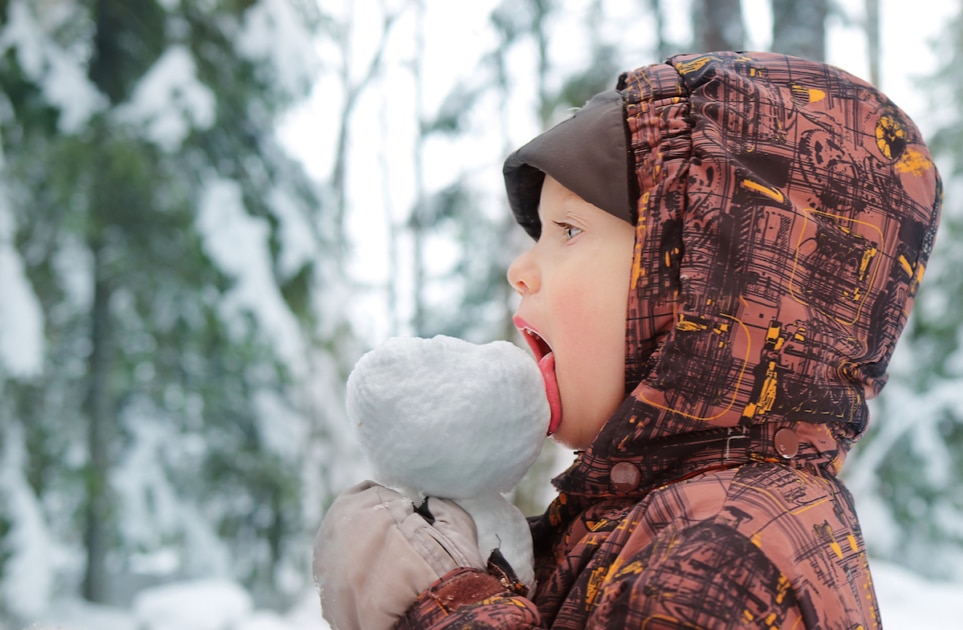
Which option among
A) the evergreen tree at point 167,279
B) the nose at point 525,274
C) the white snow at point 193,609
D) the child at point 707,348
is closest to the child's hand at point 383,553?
the child at point 707,348

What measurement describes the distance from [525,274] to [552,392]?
20 cm

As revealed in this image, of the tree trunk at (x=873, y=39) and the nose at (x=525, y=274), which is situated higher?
the tree trunk at (x=873, y=39)

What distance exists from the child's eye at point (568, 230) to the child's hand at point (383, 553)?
45cm

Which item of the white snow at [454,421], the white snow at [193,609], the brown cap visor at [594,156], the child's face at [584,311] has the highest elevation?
the brown cap visor at [594,156]

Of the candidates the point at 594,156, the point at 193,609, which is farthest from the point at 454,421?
the point at 193,609

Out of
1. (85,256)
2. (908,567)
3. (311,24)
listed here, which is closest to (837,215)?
(85,256)

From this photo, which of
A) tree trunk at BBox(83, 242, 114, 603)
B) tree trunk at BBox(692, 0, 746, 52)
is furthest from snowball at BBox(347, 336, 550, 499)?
tree trunk at BBox(83, 242, 114, 603)

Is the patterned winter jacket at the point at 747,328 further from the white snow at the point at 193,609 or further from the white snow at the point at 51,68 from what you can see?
the white snow at the point at 51,68

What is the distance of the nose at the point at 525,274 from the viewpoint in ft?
4.03

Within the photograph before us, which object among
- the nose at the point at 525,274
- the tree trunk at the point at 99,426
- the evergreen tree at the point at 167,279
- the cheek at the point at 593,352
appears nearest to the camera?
the cheek at the point at 593,352

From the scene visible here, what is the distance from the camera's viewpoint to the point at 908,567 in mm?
6941

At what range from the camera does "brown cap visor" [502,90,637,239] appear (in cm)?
112

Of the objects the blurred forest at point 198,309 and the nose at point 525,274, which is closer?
the nose at point 525,274

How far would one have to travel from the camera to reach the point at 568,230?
1.22 meters
